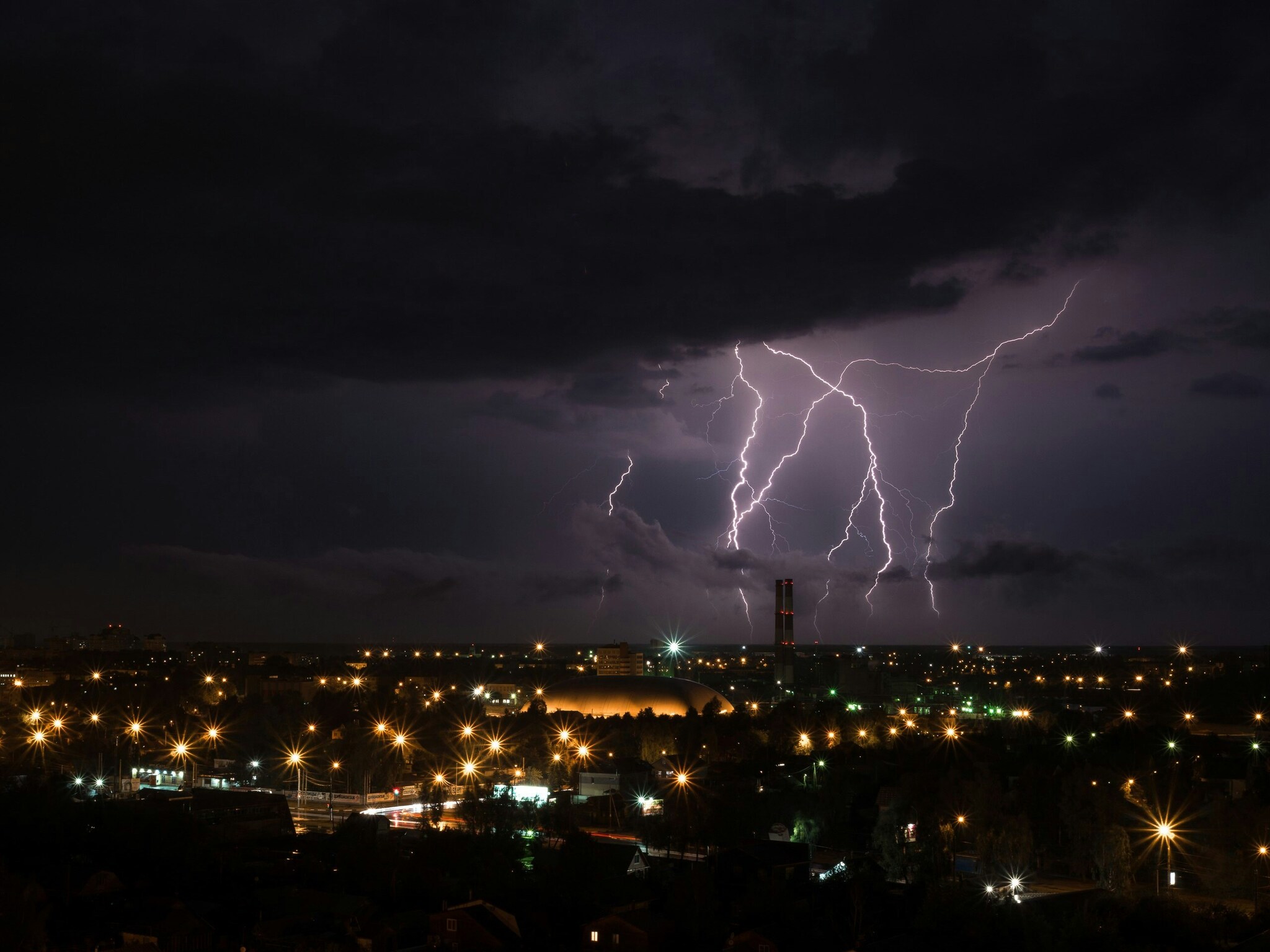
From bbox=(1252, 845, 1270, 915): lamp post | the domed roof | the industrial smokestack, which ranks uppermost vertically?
the industrial smokestack

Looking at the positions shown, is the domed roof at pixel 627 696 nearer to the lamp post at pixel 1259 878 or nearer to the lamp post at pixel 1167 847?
the lamp post at pixel 1167 847

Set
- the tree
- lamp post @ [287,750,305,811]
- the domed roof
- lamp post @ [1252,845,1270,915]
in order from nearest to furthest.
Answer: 1. lamp post @ [1252,845,1270,915]
2. the tree
3. lamp post @ [287,750,305,811]
4. the domed roof

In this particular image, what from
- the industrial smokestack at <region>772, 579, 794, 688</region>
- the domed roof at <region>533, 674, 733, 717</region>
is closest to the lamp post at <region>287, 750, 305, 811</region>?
the domed roof at <region>533, 674, 733, 717</region>

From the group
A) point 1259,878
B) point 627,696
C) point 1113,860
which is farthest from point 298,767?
point 1259,878

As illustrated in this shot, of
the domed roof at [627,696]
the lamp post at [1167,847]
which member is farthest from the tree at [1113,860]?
the domed roof at [627,696]

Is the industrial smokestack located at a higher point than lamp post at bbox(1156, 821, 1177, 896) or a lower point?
higher

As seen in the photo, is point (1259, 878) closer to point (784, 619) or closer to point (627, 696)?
point (627, 696)

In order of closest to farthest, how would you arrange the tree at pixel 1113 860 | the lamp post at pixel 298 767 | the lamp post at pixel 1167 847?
the tree at pixel 1113 860, the lamp post at pixel 1167 847, the lamp post at pixel 298 767

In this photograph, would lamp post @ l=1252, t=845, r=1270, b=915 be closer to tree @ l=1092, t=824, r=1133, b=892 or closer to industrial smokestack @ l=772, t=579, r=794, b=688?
tree @ l=1092, t=824, r=1133, b=892
